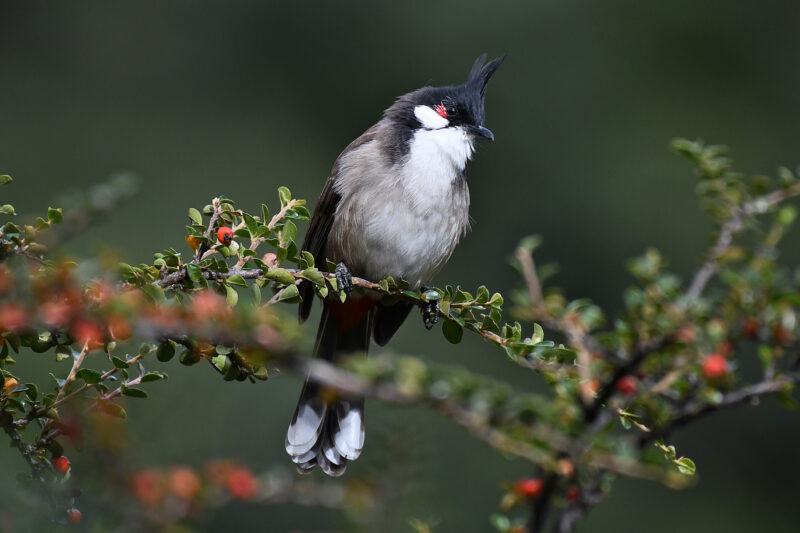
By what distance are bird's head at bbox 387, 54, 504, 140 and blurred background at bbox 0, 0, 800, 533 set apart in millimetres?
2947

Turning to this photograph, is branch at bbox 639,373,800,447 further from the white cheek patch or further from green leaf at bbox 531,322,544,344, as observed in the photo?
the white cheek patch

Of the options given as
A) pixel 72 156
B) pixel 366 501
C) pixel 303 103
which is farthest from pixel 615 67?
pixel 366 501

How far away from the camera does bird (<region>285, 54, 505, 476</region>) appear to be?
3457 mm

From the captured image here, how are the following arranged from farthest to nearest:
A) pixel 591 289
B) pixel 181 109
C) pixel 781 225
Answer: pixel 181 109
pixel 591 289
pixel 781 225

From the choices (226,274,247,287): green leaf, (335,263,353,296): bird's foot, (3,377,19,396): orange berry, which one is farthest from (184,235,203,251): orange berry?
(335,263,353,296): bird's foot

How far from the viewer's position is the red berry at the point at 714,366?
58.8 inches

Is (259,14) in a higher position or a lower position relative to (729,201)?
lower

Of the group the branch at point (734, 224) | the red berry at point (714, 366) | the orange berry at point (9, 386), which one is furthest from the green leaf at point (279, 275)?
the red berry at point (714, 366)

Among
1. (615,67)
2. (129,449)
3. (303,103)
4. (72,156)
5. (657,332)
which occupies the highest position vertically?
(657,332)

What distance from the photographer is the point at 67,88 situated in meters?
9.80

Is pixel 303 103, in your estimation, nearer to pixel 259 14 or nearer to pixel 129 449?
pixel 259 14

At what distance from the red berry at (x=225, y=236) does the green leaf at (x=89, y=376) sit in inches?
15.6

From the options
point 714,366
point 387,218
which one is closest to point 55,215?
point 714,366

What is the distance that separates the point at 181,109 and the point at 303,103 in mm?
1053
